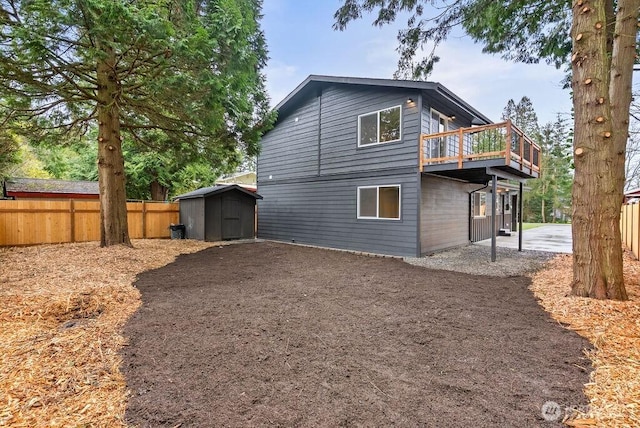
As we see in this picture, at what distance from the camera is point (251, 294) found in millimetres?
4691

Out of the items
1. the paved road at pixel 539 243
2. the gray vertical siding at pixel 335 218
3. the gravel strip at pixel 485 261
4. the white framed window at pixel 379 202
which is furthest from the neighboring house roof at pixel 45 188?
the paved road at pixel 539 243

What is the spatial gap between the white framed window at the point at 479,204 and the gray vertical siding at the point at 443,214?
2.55 ft

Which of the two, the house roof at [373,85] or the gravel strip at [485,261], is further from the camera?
the house roof at [373,85]

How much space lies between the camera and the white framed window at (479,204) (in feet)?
39.4

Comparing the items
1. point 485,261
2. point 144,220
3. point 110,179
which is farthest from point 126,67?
point 485,261

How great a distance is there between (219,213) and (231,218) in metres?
0.55

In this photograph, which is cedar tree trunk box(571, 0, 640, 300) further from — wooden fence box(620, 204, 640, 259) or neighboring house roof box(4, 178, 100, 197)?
neighboring house roof box(4, 178, 100, 197)

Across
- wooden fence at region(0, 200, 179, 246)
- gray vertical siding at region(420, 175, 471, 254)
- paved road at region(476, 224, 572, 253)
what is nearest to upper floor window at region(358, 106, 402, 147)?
gray vertical siding at region(420, 175, 471, 254)

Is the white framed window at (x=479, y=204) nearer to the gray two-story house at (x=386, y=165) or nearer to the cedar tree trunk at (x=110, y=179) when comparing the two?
the gray two-story house at (x=386, y=165)

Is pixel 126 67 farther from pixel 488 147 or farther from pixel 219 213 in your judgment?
pixel 488 147

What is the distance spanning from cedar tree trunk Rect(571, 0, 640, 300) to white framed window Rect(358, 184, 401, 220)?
4764 millimetres

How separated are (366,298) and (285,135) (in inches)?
365

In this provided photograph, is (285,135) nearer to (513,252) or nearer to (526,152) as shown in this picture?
(526,152)

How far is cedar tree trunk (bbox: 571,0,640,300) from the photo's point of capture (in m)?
3.96
